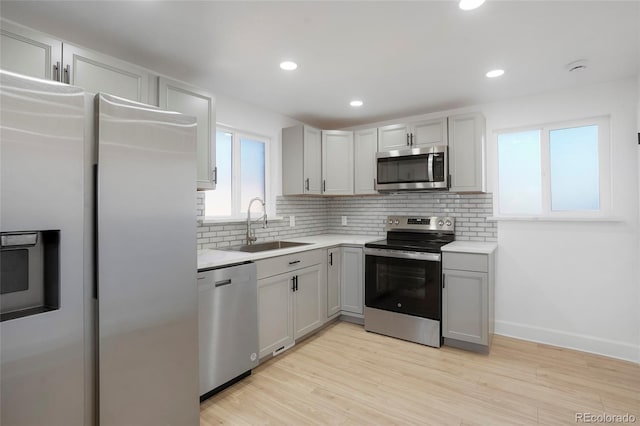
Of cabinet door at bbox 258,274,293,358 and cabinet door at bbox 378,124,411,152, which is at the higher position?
cabinet door at bbox 378,124,411,152

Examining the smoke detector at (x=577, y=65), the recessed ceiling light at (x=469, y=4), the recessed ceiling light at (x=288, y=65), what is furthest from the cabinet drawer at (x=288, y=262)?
the smoke detector at (x=577, y=65)

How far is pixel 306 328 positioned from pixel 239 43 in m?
2.47

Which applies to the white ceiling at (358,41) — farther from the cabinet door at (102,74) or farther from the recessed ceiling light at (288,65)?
the cabinet door at (102,74)

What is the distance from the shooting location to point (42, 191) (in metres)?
1.23

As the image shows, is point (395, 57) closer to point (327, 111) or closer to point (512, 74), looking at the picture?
point (512, 74)

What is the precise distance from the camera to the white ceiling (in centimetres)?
177

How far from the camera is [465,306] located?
285 cm

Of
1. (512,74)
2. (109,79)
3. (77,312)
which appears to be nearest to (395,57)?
(512,74)

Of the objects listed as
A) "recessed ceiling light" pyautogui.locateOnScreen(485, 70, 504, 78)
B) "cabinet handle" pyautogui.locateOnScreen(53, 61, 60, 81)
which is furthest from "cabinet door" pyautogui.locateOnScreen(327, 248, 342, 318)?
"cabinet handle" pyautogui.locateOnScreen(53, 61, 60, 81)

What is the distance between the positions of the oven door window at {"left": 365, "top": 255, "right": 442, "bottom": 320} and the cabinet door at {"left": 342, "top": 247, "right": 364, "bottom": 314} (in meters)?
0.12

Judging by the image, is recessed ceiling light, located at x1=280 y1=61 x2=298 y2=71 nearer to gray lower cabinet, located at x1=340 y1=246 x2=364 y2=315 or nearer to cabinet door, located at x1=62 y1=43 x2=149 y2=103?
cabinet door, located at x1=62 y1=43 x2=149 y2=103

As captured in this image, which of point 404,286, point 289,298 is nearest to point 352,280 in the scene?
point 404,286

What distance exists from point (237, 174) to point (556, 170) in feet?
10.4

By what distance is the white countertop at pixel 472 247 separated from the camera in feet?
9.30
